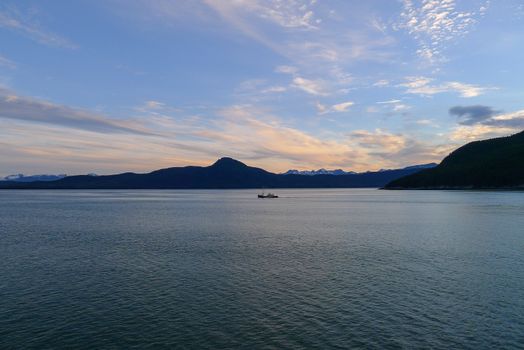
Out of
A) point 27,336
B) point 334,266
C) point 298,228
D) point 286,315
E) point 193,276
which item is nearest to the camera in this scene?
point 27,336

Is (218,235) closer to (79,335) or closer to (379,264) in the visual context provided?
(379,264)

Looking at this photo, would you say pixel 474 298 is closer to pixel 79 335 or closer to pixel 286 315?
pixel 286 315

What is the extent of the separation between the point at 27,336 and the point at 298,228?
253 ft

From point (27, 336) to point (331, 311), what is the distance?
23983 mm

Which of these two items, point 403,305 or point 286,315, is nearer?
point 286,315

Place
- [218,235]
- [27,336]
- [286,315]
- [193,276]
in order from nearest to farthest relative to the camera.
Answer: [27,336] < [286,315] < [193,276] < [218,235]

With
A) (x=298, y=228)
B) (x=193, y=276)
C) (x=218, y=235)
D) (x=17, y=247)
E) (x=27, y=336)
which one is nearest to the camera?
(x=27, y=336)

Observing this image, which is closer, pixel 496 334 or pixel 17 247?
pixel 496 334

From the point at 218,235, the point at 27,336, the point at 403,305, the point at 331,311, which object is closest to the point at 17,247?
the point at 218,235

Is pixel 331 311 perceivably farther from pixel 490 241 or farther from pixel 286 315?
pixel 490 241

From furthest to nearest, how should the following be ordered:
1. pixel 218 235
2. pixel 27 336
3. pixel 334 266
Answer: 1. pixel 218 235
2. pixel 334 266
3. pixel 27 336

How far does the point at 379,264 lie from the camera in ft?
177


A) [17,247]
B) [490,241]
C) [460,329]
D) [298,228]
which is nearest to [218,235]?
[298,228]

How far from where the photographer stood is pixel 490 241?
75188 millimetres
